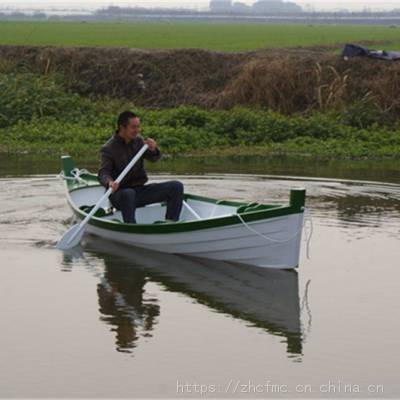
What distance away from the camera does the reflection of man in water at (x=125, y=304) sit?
399 inches

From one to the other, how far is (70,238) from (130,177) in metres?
1.02

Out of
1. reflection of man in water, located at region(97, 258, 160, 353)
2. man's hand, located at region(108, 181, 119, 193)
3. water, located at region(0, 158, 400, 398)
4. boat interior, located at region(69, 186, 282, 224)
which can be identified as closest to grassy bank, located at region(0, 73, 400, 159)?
water, located at region(0, 158, 400, 398)

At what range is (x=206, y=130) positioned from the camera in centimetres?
2411

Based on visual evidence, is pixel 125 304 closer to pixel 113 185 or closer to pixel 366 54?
pixel 113 185

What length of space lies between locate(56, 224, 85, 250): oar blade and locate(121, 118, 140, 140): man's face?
1256 millimetres

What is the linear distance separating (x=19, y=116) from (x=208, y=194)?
8.92 metres

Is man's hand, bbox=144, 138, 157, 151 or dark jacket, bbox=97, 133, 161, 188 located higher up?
man's hand, bbox=144, 138, 157, 151

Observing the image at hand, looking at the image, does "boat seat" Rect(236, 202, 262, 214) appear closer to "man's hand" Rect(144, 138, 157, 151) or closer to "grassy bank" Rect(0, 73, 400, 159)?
"man's hand" Rect(144, 138, 157, 151)

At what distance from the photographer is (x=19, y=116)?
83.3 feet

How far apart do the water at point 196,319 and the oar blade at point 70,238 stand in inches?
5.5

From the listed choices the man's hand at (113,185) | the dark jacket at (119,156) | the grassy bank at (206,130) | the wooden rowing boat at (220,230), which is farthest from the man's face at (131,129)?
the grassy bank at (206,130)

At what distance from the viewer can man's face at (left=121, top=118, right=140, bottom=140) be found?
13352 millimetres

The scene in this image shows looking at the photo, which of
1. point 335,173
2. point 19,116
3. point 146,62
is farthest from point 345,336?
point 146,62

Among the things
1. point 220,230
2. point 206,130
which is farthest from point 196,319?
point 206,130
